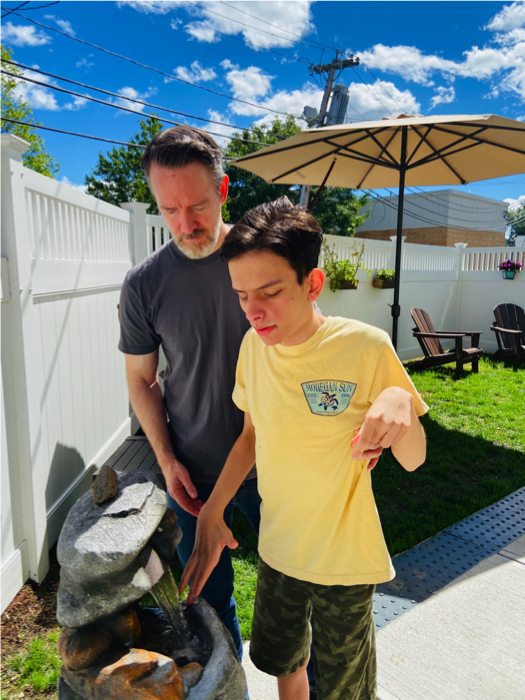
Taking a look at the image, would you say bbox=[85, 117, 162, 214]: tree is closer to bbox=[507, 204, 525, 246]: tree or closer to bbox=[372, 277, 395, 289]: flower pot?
bbox=[372, 277, 395, 289]: flower pot

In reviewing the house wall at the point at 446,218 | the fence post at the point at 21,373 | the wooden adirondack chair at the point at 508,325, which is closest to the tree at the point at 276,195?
the house wall at the point at 446,218

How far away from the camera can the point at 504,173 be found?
5.61 m

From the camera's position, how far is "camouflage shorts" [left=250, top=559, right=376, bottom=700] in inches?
Answer: 51.6

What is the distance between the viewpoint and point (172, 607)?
118 cm

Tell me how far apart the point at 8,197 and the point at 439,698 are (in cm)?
299

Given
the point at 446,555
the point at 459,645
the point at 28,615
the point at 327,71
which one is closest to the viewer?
the point at 459,645

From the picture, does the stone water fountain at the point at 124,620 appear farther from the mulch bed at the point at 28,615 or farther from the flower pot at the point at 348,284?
the flower pot at the point at 348,284

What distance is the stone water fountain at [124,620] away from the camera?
97 centimetres

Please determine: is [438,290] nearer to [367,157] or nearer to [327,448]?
[367,157]

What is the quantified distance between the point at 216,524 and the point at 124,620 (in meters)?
0.36

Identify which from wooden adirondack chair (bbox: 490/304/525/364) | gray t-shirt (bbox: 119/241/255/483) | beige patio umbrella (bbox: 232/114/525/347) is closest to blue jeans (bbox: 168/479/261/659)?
gray t-shirt (bbox: 119/241/255/483)

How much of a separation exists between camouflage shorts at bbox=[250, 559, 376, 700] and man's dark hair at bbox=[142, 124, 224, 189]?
1.24 metres

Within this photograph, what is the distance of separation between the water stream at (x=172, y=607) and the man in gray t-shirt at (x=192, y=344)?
1.14ft

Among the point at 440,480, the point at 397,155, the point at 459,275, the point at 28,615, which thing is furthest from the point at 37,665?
the point at 459,275
